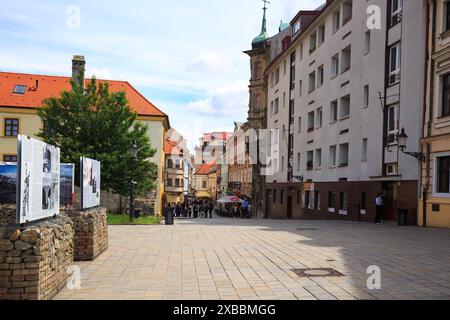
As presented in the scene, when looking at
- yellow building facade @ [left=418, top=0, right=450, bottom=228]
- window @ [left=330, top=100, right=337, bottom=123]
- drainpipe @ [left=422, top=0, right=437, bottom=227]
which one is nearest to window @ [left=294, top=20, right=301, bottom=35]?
window @ [left=330, top=100, right=337, bottom=123]

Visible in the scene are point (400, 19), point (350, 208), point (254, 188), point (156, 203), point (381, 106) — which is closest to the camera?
point (400, 19)

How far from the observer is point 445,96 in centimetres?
2016

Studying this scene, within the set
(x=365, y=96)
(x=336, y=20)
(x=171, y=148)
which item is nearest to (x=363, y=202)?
(x=365, y=96)

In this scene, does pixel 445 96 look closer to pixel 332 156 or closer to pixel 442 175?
pixel 442 175

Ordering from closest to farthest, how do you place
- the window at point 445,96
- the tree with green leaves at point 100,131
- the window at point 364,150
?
the window at point 445,96, the window at point 364,150, the tree with green leaves at point 100,131

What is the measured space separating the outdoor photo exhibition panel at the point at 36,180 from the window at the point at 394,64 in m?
19.8

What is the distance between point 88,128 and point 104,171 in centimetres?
321

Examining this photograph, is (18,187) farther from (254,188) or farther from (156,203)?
(254,188)

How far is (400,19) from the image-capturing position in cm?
2367

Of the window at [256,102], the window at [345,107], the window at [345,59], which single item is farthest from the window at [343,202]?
the window at [256,102]

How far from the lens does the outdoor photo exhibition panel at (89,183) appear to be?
10906 millimetres

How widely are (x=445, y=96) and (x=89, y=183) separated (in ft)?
50.8

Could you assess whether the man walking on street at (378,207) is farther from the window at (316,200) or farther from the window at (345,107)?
the window at (316,200)
